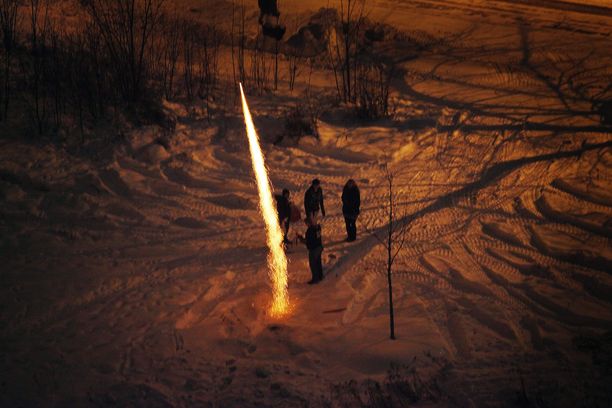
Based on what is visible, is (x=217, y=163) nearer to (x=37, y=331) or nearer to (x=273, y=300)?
(x=273, y=300)

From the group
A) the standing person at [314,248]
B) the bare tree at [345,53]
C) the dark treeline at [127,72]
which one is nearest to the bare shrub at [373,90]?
the dark treeline at [127,72]

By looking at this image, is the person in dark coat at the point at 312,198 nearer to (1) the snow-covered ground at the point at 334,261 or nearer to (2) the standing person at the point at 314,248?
(2) the standing person at the point at 314,248

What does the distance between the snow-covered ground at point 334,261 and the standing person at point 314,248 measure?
0.19m

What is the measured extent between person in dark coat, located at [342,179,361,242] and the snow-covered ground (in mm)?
420

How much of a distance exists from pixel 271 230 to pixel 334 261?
5.28ft

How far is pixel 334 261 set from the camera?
9.78 meters

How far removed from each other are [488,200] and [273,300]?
5.08 metres

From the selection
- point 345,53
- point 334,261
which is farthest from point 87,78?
point 334,261

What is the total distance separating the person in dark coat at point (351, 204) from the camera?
10000 millimetres

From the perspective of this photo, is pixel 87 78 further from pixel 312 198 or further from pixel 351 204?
pixel 351 204

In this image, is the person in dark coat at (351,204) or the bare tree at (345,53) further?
the bare tree at (345,53)

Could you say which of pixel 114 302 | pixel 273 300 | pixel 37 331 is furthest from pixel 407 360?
pixel 37 331

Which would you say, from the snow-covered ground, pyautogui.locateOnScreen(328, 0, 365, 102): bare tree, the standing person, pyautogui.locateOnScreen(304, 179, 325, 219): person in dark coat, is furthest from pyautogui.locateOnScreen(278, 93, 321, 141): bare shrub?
the standing person

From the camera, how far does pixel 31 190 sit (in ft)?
37.6
